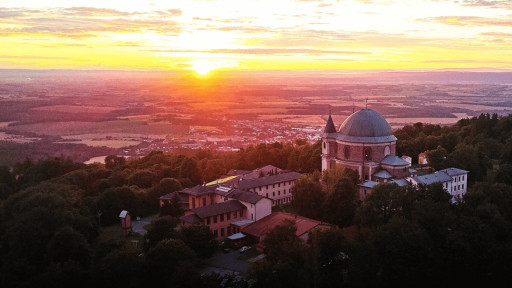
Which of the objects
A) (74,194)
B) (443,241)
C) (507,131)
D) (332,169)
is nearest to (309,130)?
(507,131)

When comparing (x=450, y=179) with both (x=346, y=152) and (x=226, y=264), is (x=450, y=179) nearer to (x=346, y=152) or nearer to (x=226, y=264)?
(x=346, y=152)

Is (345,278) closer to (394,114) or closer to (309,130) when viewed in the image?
(309,130)

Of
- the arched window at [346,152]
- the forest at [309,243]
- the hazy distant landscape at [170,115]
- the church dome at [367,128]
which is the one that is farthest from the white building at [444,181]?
the hazy distant landscape at [170,115]

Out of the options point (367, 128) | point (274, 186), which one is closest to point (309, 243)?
point (274, 186)

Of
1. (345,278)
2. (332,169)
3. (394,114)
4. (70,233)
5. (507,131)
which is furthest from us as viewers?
(394,114)

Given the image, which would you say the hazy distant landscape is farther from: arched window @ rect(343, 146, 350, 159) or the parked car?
the parked car

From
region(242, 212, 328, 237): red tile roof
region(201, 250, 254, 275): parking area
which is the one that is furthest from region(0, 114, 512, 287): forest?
region(242, 212, 328, 237): red tile roof

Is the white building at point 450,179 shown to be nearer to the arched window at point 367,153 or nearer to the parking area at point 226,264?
the arched window at point 367,153
